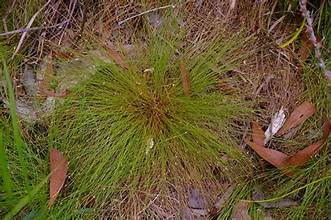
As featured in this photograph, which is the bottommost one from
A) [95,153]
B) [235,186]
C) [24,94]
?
[235,186]

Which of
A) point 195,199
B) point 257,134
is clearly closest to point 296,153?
point 257,134

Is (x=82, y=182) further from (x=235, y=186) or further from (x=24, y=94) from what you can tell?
(x=235, y=186)

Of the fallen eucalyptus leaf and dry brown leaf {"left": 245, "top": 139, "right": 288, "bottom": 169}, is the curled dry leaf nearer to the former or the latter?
dry brown leaf {"left": 245, "top": 139, "right": 288, "bottom": 169}

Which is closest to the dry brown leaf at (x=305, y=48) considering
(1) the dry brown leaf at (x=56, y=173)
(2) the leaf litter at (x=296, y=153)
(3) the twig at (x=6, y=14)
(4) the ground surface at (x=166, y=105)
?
(4) the ground surface at (x=166, y=105)

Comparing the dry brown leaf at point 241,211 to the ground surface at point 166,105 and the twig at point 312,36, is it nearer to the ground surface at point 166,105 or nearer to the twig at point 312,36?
the ground surface at point 166,105

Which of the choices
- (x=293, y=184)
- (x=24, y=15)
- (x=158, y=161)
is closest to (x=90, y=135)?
(x=158, y=161)

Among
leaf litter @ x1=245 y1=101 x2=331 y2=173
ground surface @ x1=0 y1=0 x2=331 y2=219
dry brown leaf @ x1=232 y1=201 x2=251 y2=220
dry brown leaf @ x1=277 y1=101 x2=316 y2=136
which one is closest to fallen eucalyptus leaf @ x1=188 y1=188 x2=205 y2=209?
ground surface @ x1=0 y1=0 x2=331 y2=219
